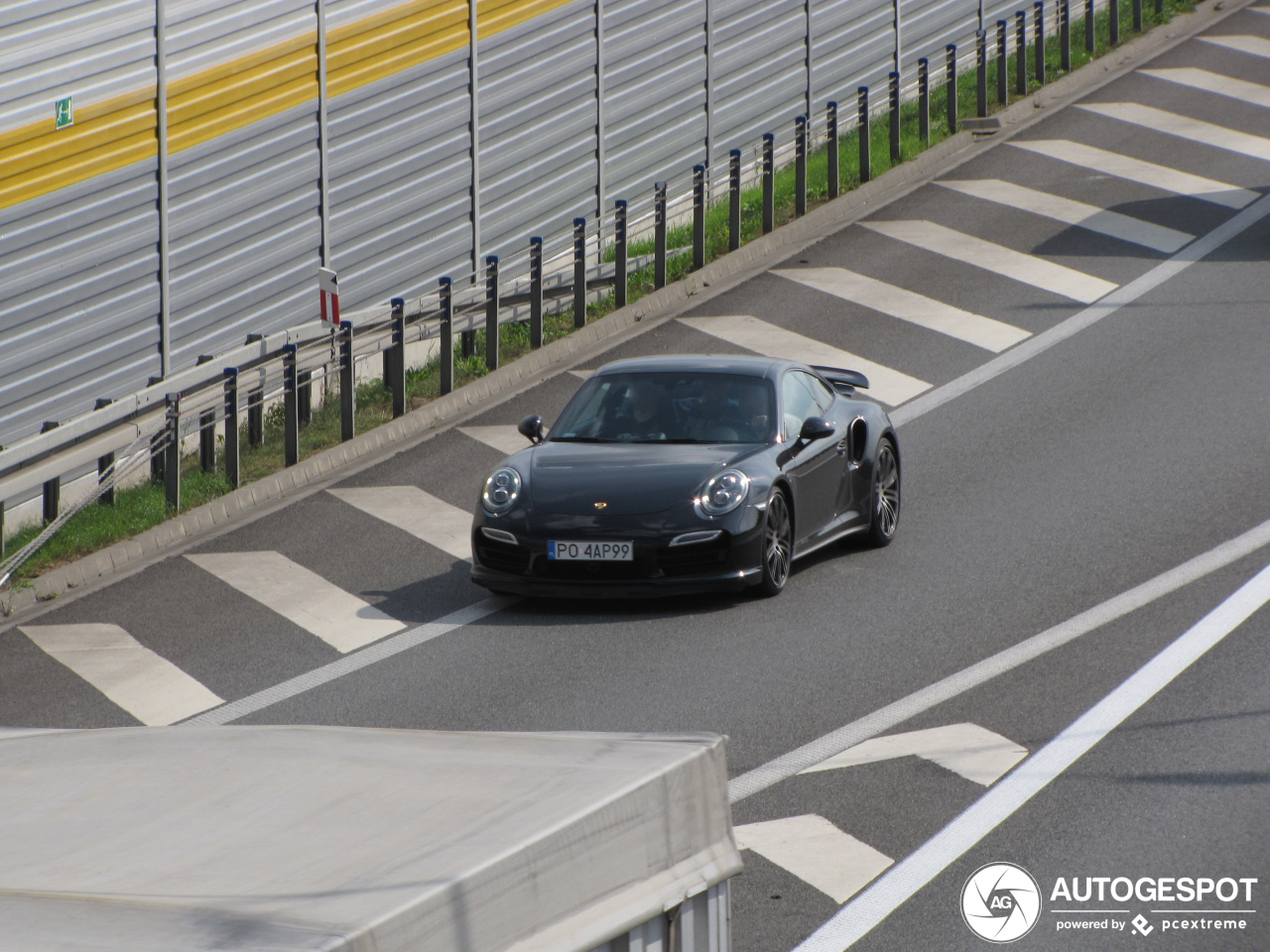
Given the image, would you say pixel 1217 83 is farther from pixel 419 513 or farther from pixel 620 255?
pixel 419 513

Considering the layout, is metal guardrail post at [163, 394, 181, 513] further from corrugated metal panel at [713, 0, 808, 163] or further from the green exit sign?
corrugated metal panel at [713, 0, 808, 163]

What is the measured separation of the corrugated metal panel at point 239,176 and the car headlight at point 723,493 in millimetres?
6889

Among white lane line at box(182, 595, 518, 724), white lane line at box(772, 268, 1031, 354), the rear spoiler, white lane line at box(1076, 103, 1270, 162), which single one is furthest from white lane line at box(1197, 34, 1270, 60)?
white lane line at box(182, 595, 518, 724)

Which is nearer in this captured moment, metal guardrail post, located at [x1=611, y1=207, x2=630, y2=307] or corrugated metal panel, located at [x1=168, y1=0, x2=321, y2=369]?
corrugated metal panel, located at [x1=168, y1=0, x2=321, y2=369]

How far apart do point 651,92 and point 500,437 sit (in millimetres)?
8112

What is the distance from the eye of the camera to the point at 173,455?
13.9 m

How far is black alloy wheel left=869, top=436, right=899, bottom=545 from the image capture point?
12445 mm

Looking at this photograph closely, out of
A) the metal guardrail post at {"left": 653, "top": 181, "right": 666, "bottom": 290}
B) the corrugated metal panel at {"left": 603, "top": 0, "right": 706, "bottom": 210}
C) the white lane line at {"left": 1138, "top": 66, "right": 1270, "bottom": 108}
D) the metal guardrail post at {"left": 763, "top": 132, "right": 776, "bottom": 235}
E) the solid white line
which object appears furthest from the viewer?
the white lane line at {"left": 1138, "top": 66, "right": 1270, "bottom": 108}

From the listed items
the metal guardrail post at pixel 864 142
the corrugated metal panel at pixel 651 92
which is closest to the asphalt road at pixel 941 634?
the corrugated metal panel at pixel 651 92

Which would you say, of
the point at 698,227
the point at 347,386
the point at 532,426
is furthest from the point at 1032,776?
the point at 698,227

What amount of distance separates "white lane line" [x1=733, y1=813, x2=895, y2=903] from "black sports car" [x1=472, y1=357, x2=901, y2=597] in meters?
3.69

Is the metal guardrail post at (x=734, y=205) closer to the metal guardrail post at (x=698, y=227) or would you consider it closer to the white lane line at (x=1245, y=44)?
the metal guardrail post at (x=698, y=227)

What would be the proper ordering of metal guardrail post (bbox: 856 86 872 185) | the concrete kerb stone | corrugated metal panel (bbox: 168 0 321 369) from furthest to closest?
metal guardrail post (bbox: 856 86 872 185) → corrugated metal panel (bbox: 168 0 321 369) → the concrete kerb stone

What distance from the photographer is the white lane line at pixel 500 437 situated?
15.5m
